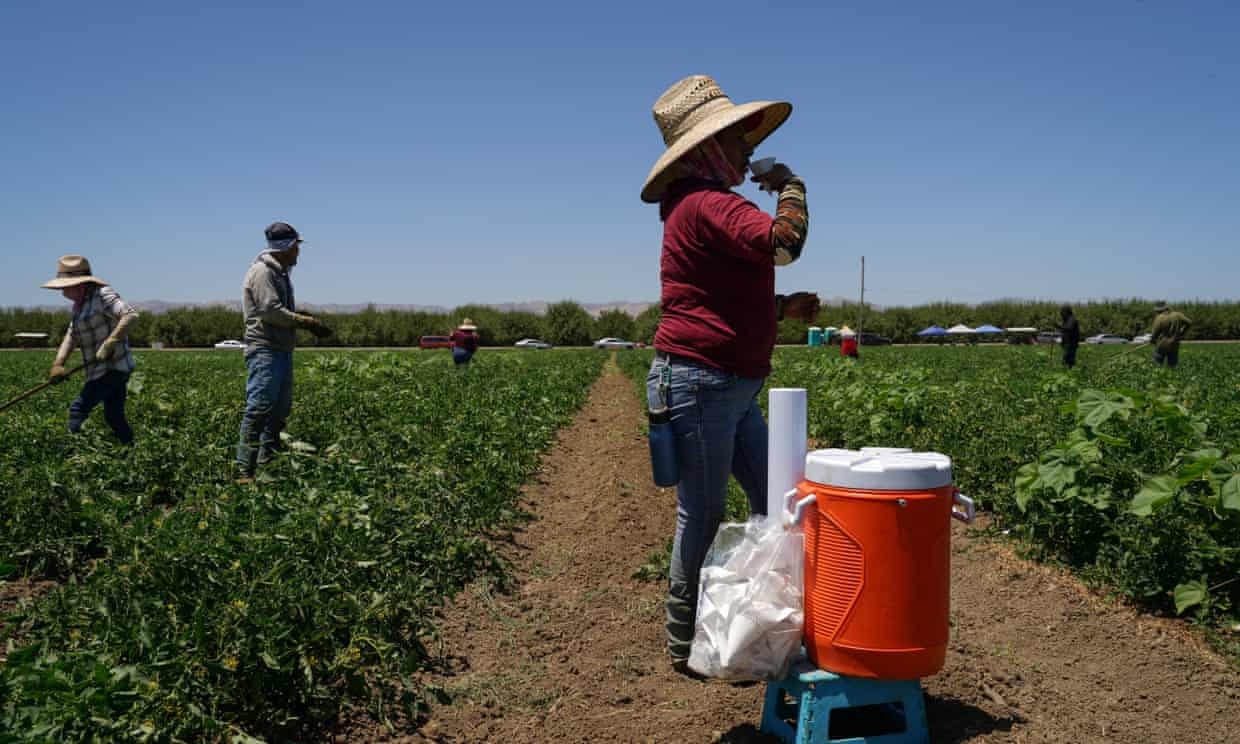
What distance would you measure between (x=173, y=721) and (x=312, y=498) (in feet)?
5.95

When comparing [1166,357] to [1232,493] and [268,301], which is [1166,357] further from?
[268,301]

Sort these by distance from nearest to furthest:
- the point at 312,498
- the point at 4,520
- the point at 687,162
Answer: the point at 687,162, the point at 312,498, the point at 4,520

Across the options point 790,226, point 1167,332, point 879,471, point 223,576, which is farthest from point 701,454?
point 1167,332

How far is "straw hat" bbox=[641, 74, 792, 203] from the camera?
2.85m

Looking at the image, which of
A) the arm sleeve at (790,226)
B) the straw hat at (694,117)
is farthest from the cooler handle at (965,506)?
the straw hat at (694,117)

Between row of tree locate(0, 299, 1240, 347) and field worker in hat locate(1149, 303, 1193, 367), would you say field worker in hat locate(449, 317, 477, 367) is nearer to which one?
field worker in hat locate(1149, 303, 1193, 367)

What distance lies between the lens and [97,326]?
6715 mm

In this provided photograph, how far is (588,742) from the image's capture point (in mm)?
2797

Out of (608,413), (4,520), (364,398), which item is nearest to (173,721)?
(4,520)

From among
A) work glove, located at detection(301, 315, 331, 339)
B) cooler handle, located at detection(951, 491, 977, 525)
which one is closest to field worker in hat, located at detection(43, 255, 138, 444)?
work glove, located at detection(301, 315, 331, 339)

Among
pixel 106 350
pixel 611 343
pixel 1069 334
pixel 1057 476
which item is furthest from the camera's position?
pixel 611 343

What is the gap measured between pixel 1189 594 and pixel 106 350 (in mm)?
7251

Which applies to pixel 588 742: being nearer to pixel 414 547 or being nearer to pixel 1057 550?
pixel 414 547

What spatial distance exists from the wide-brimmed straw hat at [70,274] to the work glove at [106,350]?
0.53 metres
